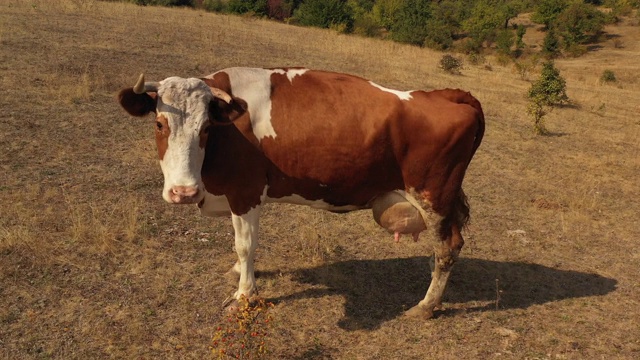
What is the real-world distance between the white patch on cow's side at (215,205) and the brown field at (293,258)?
1056mm

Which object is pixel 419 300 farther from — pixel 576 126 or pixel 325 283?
pixel 576 126

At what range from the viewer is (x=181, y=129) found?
399 cm

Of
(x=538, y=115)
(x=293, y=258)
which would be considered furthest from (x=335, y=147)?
(x=538, y=115)

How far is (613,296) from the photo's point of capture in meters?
6.08

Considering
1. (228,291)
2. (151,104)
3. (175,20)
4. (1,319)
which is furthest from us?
(175,20)

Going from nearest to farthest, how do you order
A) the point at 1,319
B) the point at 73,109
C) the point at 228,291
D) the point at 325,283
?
the point at 1,319
the point at 228,291
the point at 325,283
the point at 73,109

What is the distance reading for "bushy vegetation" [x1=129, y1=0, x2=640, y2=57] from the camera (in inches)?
1465

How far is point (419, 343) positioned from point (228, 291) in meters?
2.29

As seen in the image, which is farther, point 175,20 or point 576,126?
point 175,20

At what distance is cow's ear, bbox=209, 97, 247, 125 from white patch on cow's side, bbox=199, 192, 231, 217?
39.5 inches

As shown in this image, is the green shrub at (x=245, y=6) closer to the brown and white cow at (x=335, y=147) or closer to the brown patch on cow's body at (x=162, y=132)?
the brown and white cow at (x=335, y=147)

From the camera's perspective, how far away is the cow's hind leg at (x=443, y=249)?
5.14m

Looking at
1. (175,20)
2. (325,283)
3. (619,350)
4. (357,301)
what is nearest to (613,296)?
(619,350)

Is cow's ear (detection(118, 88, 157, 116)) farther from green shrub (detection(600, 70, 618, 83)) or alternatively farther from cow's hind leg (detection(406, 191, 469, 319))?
green shrub (detection(600, 70, 618, 83))
